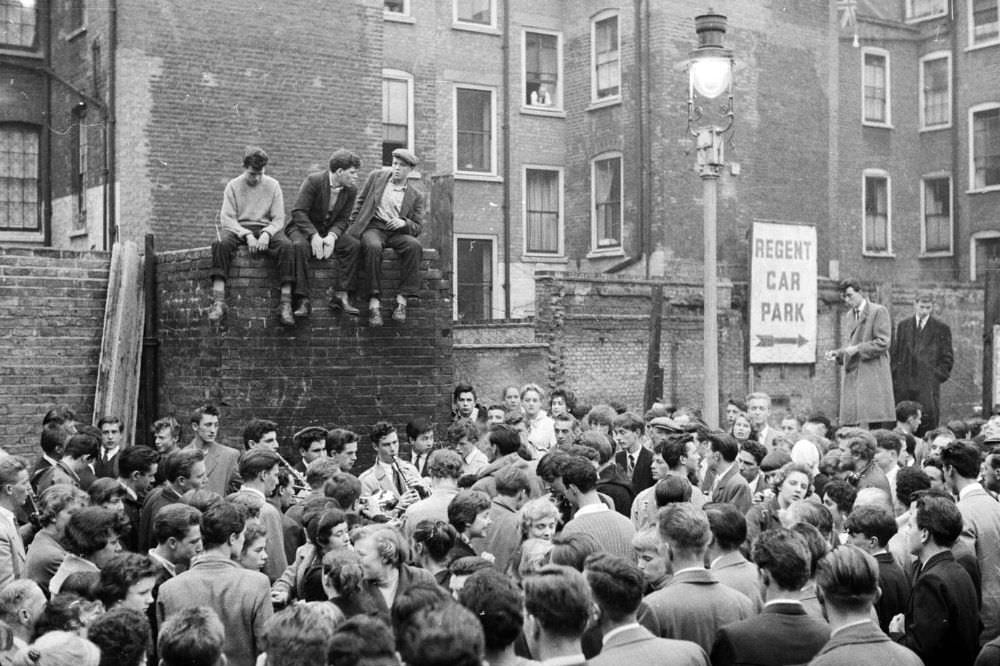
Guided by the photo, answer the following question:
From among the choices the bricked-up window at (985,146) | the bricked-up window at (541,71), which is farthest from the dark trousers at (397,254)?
the bricked-up window at (985,146)

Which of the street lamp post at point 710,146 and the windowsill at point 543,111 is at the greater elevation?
the windowsill at point 543,111

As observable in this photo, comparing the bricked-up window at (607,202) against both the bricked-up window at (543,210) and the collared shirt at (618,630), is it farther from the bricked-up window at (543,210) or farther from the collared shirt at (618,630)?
the collared shirt at (618,630)

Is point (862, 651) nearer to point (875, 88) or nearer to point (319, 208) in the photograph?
point (319, 208)

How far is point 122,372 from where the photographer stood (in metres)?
12.8

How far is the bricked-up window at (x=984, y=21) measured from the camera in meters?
32.8

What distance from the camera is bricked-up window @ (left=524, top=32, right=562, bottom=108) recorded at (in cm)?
3062

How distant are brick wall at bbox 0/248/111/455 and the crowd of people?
3.12 m

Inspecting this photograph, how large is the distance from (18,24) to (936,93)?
Result: 82.4ft

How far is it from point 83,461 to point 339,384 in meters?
3.25

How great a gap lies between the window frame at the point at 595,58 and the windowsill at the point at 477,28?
2447 millimetres

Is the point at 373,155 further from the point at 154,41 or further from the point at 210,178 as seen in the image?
the point at 154,41

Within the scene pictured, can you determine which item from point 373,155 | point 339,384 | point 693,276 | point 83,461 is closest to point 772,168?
point 693,276

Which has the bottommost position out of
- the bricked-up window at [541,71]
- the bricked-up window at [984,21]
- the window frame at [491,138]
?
the window frame at [491,138]

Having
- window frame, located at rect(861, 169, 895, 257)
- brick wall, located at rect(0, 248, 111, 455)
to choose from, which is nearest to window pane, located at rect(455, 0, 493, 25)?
window frame, located at rect(861, 169, 895, 257)
